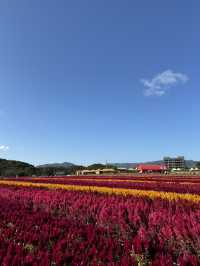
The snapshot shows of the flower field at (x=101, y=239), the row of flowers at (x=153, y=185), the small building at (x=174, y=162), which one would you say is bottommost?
the flower field at (x=101, y=239)

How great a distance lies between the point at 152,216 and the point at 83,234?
214cm

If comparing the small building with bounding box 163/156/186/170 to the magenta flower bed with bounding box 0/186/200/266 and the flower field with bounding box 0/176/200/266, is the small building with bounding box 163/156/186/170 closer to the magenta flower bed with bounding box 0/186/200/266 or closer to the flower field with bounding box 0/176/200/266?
the flower field with bounding box 0/176/200/266

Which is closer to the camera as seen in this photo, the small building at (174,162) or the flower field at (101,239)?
the flower field at (101,239)

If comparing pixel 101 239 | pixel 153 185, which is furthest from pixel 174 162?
pixel 101 239

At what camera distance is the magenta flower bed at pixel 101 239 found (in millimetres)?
3701

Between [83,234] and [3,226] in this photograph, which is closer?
[83,234]

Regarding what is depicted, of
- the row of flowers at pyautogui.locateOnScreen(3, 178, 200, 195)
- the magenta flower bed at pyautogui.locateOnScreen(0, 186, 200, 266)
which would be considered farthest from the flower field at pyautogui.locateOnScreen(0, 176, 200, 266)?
the row of flowers at pyautogui.locateOnScreen(3, 178, 200, 195)

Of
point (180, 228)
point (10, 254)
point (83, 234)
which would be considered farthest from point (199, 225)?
point (10, 254)

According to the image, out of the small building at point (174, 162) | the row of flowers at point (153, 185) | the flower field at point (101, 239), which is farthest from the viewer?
the small building at point (174, 162)

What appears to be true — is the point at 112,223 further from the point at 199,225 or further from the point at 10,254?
the point at 10,254

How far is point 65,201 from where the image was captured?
10.9 metres

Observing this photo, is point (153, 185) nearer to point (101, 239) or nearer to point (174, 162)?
point (101, 239)

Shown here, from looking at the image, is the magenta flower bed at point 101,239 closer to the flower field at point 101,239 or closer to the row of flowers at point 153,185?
the flower field at point 101,239

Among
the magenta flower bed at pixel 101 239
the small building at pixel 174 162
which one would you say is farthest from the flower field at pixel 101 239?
the small building at pixel 174 162
